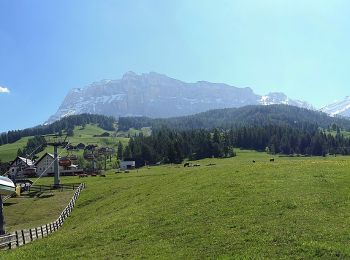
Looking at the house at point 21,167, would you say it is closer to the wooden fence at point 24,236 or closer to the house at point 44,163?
the house at point 44,163

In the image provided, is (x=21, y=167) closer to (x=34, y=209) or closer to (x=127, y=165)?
(x=127, y=165)

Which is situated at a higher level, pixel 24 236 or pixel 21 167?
pixel 21 167

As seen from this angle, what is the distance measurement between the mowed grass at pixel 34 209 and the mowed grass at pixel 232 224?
11.2m

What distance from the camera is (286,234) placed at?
2739 cm

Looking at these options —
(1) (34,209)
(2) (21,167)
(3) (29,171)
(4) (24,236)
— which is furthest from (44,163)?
(4) (24,236)

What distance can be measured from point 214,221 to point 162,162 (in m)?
159

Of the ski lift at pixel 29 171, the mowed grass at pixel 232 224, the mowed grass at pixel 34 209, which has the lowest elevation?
the mowed grass at pixel 34 209

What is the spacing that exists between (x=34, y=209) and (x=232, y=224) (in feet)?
156

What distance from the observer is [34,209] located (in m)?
71.2

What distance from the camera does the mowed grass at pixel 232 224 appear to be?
2595 cm

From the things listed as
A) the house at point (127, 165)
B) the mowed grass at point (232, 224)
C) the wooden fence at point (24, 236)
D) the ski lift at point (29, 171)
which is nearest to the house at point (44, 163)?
the ski lift at point (29, 171)

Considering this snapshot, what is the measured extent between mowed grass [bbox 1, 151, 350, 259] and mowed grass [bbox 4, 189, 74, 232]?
11.2m

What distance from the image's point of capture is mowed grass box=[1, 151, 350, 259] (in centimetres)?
2595

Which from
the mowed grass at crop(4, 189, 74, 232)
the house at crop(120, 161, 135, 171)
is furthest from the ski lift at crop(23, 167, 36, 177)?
the mowed grass at crop(4, 189, 74, 232)
